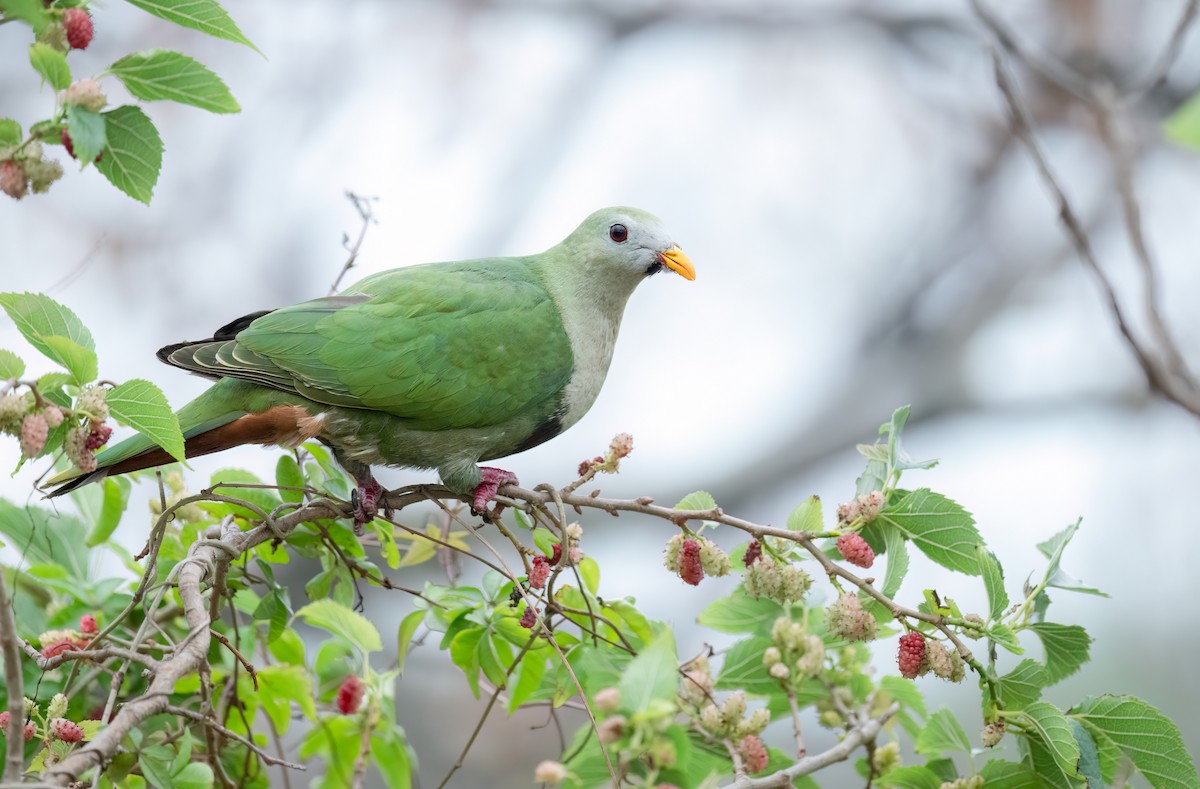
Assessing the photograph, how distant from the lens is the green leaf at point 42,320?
1.61 metres

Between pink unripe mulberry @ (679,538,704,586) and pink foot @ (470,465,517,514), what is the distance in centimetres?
86

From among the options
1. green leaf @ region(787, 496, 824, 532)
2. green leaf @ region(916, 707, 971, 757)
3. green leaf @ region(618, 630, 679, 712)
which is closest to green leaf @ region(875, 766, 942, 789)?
green leaf @ region(916, 707, 971, 757)

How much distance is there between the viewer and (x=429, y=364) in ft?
9.69

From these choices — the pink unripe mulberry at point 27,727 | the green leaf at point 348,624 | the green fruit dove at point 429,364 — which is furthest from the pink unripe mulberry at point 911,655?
the pink unripe mulberry at point 27,727

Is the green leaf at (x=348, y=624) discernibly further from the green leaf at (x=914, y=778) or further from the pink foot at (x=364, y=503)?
the green leaf at (x=914, y=778)

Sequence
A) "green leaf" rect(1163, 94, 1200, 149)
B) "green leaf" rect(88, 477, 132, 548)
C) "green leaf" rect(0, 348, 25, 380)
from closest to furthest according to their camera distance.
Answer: "green leaf" rect(1163, 94, 1200, 149) < "green leaf" rect(0, 348, 25, 380) < "green leaf" rect(88, 477, 132, 548)

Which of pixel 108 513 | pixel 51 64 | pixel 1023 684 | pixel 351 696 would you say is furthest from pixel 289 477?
pixel 1023 684

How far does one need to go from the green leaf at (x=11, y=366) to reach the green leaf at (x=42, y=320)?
0.13 feet

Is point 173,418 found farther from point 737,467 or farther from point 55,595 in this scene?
point 737,467

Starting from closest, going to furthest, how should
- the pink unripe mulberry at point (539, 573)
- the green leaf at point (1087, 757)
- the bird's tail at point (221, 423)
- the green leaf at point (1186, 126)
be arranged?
the green leaf at point (1186, 126) → the green leaf at point (1087, 757) → the pink unripe mulberry at point (539, 573) → the bird's tail at point (221, 423)

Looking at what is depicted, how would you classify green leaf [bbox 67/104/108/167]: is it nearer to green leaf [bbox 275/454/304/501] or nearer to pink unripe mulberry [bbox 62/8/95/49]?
pink unripe mulberry [bbox 62/8/95/49]

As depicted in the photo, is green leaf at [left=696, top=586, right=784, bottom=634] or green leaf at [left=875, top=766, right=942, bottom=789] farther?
green leaf at [left=696, top=586, right=784, bottom=634]

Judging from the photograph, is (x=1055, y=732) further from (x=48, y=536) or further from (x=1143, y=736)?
(x=48, y=536)

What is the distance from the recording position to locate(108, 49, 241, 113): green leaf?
1568 mm
